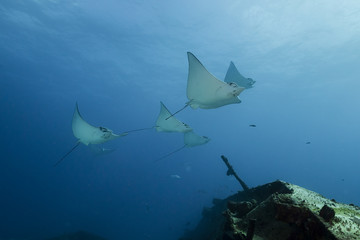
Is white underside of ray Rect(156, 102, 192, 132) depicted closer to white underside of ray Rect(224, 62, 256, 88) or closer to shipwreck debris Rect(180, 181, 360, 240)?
white underside of ray Rect(224, 62, 256, 88)

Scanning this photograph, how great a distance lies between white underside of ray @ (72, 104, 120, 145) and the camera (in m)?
7.29

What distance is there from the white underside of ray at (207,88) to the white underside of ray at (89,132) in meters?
2.98

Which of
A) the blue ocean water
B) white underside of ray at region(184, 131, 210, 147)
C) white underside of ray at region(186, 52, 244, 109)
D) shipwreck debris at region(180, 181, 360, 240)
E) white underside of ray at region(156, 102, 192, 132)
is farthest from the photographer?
the blue ocean water

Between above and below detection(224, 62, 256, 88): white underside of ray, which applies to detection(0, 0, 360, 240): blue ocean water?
above

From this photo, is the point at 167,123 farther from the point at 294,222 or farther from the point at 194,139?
the point at 294,222

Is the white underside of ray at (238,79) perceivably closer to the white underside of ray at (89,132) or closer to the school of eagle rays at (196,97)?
the school of eagle rays at (196,97)

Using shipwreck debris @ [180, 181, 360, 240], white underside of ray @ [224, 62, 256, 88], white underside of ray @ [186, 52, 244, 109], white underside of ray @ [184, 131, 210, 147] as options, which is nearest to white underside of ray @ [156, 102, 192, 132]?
white underside of ray @ [186, 52, 244, 109]

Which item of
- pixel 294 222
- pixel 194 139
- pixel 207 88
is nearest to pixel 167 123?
pixel 194 139

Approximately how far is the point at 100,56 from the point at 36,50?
8.79 metres

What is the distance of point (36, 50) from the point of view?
30188mm

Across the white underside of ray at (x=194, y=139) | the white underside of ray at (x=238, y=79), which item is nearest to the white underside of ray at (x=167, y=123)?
the white underside of ray at (x=194, y=139)

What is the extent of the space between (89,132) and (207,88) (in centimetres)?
439

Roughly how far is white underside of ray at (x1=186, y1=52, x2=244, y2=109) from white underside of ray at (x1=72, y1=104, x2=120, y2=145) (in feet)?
9.78

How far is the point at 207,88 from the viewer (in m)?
6.00
